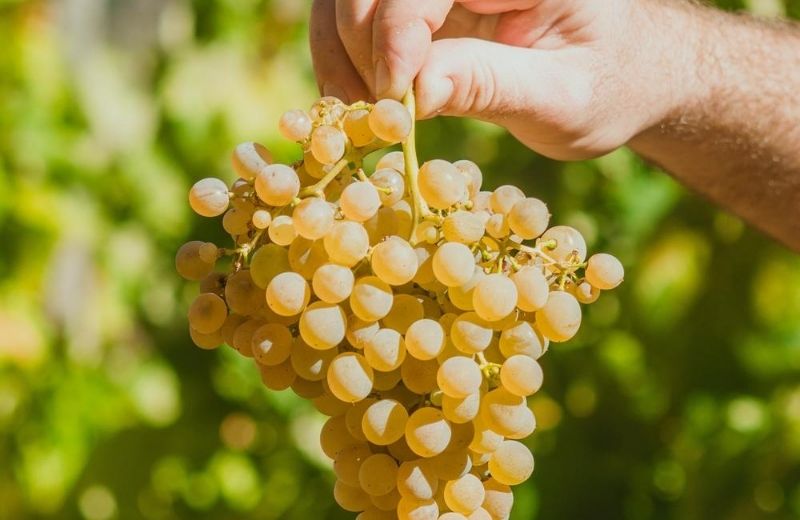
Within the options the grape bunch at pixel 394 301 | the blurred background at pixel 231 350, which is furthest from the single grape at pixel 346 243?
the blurred background at pixel 231 350

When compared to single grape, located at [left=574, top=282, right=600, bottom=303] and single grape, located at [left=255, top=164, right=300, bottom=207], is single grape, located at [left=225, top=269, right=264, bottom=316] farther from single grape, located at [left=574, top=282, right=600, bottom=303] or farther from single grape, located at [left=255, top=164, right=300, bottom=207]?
single grape, located at [left=574, top=282, right=600, bottom=303]

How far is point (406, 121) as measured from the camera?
1.82 feet

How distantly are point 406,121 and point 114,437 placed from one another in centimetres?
119

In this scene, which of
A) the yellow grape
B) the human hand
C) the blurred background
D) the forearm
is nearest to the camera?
the yellow grape

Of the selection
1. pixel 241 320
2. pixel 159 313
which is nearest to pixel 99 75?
pixel 159 313

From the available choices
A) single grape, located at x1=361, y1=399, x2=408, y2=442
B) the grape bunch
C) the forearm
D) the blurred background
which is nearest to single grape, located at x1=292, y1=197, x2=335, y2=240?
the grape bunch

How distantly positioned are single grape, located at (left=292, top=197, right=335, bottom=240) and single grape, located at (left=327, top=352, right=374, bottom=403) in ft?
0.23

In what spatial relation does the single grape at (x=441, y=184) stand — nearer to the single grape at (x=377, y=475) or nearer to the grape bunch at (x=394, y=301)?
the grape bunch at (x=394, y=301)

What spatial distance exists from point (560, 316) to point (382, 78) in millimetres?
184

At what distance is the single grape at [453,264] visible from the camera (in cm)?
54

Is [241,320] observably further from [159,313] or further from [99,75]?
[99,75]

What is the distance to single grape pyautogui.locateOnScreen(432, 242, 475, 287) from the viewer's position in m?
0.54

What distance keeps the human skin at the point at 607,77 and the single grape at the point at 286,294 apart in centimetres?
14

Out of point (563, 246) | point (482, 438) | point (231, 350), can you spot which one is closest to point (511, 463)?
point (482, 438)
